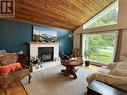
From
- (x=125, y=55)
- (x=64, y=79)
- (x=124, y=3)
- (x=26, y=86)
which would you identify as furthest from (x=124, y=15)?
(x=26, y=86)

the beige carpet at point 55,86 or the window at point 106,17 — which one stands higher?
the window at point 106,17

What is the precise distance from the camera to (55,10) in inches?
173

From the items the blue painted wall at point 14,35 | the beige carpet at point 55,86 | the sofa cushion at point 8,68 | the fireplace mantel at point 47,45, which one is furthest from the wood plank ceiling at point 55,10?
the beige carpet at point 55,86

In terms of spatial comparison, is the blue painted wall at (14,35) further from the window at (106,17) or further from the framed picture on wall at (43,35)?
the window at (106,17)

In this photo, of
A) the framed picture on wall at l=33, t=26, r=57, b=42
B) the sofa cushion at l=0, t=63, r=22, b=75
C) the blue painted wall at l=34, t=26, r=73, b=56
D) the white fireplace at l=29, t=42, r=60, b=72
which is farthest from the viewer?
the blue painted wall at l=34, t=26, r=73, b=56

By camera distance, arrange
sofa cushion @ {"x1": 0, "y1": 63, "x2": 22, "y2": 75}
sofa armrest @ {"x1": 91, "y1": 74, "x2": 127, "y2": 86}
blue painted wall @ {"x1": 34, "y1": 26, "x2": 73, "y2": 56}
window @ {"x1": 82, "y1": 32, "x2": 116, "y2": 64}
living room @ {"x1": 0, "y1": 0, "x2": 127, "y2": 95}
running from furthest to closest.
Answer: blue painted wall @ {"x1": 34, "y1": 26, "x2": 73, "y2": 56} < window @ {"x1": 82, "y1": 32, "x2": 116, "y2": 64} < living room @ {"x1": 0, "y1": 0, "x2": 127, "y2": 95} < sofa cushion @ {"x1": 0, "y1": 63, "x2": 22, "y2": 75} < sofa armrest @ {"x1": 91, "y1": 74, "x2": 127, "y2": 86}

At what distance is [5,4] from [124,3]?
4807 millimetres

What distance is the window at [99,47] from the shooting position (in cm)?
565

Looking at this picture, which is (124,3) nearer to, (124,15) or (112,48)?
(124,15)

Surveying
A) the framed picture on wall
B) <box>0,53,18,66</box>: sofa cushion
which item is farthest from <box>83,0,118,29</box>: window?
<box>0,53,18,66</box>: sofa cushion

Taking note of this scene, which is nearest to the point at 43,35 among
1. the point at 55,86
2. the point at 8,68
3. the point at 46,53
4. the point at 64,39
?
the point at 46,53

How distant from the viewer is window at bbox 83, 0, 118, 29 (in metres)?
5.34

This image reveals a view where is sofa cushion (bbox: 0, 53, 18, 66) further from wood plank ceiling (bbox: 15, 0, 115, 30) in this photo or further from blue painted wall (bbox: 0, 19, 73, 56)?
wood plank ceiling (bbox: 15, 0, 115, 30)

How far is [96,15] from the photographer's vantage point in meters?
5.89
